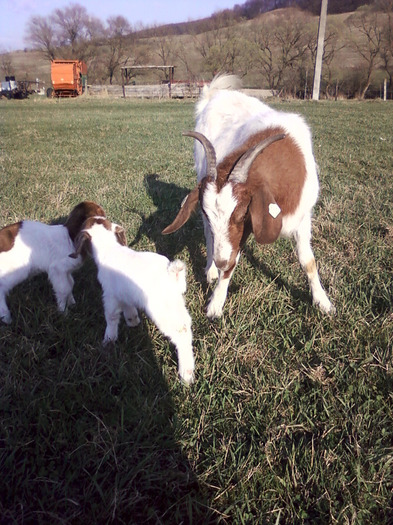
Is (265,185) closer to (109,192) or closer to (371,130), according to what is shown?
(109,192)

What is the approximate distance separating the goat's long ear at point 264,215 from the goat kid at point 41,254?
1318 mm

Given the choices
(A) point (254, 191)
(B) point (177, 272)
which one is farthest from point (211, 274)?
(B) point (177, 272)

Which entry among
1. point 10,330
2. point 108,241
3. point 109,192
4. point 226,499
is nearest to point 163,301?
point 108,241

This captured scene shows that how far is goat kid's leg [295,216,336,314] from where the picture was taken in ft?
10.2

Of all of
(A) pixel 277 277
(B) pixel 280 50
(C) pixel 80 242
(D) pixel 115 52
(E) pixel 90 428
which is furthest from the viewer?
(D) pixel 115 52

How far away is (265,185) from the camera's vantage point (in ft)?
8.69

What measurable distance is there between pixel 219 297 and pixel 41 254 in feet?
4.48

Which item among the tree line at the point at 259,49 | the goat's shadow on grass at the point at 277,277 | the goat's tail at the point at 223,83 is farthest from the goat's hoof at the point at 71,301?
the tree line at the point at 259,49

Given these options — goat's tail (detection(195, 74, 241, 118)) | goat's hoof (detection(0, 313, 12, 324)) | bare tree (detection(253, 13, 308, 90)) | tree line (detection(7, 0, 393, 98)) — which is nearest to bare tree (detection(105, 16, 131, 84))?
tree line (detection(7, 0, 393, 98))

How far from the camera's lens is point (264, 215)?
8.28 feet

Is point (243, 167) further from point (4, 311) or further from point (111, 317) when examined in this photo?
point (4, 311)

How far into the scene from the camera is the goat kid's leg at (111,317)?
2.54 meters

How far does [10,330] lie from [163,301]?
1200mm

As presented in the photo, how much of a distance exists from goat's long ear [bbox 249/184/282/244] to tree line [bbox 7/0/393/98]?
36967 mm
